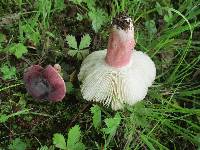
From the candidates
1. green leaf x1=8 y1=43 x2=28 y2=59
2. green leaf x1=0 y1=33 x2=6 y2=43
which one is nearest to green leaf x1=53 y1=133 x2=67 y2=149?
green leaf x1=8 y1=43 x2=28 y2=59

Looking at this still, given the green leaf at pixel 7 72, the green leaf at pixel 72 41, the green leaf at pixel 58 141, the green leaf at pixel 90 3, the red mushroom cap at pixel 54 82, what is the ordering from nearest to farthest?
the green leaf at pixel 58 141 → the red mushroom cap at pixel 54 82 → the green leaf at pixel 7 72 → the green leaf at pixel 72 41 → the green leaf at pixel 90 3

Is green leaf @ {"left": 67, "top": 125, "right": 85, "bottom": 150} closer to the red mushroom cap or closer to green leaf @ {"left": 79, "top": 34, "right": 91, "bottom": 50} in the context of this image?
the red mushroom cap

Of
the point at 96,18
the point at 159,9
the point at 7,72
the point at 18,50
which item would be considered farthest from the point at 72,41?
the point at 159,9

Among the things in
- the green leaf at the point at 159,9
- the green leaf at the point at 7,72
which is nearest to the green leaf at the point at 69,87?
the green leaf at the point at 7,72

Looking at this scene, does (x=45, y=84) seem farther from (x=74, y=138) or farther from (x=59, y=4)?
(x=59, y=4)

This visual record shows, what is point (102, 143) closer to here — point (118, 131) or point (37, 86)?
point (118, 131)

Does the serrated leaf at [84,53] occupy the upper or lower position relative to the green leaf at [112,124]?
upper

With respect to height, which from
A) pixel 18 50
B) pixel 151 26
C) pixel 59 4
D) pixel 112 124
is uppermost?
pixel 59 4

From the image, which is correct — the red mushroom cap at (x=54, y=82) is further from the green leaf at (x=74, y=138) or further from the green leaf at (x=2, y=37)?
the green leaf at (x=2, y=37)
